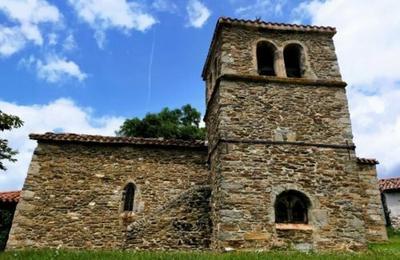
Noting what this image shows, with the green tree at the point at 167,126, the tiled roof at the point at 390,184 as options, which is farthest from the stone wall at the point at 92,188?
the tiled roof at the point at 390,184

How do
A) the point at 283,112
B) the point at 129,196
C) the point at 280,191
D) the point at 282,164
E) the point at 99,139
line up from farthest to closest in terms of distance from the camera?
the point at 99,139, the point at 129,196, the point at 283,112, the point at 282,164, the point at 280,191

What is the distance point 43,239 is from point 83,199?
1.72 meters

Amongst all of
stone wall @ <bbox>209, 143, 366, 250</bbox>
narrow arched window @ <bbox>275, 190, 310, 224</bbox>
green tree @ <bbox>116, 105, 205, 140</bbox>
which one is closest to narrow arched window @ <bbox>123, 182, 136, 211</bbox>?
stone wall @ <bbox>209, 143, 366, 250</bbox>

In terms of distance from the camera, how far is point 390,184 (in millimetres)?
22188

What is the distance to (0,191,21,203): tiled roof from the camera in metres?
13.5

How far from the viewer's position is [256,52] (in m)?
12.5

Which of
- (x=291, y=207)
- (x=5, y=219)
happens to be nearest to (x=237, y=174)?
(x=291, y=207)

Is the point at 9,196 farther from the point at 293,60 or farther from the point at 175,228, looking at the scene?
the point at 293,60

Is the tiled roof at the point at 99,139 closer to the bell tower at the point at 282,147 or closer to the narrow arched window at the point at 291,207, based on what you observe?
the bell tower at the point at 282,147

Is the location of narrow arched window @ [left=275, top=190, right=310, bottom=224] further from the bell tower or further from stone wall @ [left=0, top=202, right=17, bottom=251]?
stone wall @ [left=0, top=202, right=17, bottom=251]

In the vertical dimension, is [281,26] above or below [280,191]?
above

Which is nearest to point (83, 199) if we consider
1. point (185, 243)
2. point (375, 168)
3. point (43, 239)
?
point (43, 239)

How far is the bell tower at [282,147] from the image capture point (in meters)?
9.70

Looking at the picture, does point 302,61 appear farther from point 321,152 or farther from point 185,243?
point 185,243
